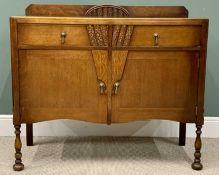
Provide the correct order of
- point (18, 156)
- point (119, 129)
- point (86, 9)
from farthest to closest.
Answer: point (119, 129) → point (86, 9) → point (18, 156)

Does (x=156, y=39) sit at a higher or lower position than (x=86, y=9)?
lower

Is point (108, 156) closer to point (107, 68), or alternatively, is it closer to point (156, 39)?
point (107, 68)

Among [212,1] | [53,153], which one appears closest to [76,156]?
[53,153]

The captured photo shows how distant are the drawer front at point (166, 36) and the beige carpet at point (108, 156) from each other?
573mm

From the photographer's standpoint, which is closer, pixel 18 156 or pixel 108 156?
pixel 18 156

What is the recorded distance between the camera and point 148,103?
1.83 m

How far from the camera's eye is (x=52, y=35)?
175 cm

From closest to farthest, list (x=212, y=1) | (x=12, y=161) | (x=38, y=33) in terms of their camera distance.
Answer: (x=38, y=33) → (x=12, y=161) → (x=212, y=1)

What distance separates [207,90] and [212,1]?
49cm

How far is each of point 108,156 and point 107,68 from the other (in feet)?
1.68

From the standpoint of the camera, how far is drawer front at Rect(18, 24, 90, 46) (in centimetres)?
174

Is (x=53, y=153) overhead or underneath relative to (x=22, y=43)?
underneath

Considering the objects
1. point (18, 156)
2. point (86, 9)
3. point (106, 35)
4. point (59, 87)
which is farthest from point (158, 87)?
point (18, 156)

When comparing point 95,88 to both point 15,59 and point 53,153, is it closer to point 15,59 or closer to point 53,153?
point 15,59
